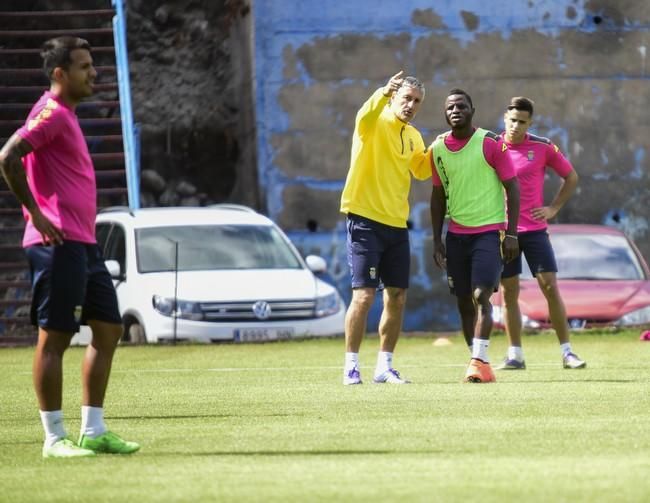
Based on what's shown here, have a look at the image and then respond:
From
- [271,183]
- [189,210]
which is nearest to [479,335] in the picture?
[189,210]

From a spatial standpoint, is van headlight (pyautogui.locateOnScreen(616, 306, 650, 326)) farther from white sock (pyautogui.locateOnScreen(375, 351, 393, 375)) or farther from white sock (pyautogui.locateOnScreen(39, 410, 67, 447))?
white sock (pyautogui.locateOnScreen(39, 410, 67, 447))

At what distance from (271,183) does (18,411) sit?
14940 millimetres

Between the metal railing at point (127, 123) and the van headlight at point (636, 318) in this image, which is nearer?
the van headlight at point (636, 318)

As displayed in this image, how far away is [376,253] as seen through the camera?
12609 millimetres

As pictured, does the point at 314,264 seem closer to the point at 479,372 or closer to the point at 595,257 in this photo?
the point at 595,257

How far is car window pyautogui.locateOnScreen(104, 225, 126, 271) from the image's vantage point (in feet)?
65.6

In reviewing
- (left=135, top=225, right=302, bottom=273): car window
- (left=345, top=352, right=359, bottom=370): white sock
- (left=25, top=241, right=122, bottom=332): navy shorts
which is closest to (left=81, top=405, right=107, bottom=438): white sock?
(left=25, top=241, right=122, bottom=332): navy shorts

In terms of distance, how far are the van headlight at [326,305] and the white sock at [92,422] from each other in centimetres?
1068

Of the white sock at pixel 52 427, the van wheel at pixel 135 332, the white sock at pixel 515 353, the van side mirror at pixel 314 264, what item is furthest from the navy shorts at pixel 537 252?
the white sock at pixel 52 427

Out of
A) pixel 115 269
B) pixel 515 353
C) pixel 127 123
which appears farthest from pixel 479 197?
pixel 127 123

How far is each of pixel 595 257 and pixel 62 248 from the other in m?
13.4

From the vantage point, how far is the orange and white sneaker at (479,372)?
12.6 metres

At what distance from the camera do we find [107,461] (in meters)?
8.11

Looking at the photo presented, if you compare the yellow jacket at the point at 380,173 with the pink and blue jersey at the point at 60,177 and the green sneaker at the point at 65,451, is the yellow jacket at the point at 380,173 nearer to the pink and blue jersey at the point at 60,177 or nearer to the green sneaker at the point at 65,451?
the pink and blue jersey at the point at 60,177
